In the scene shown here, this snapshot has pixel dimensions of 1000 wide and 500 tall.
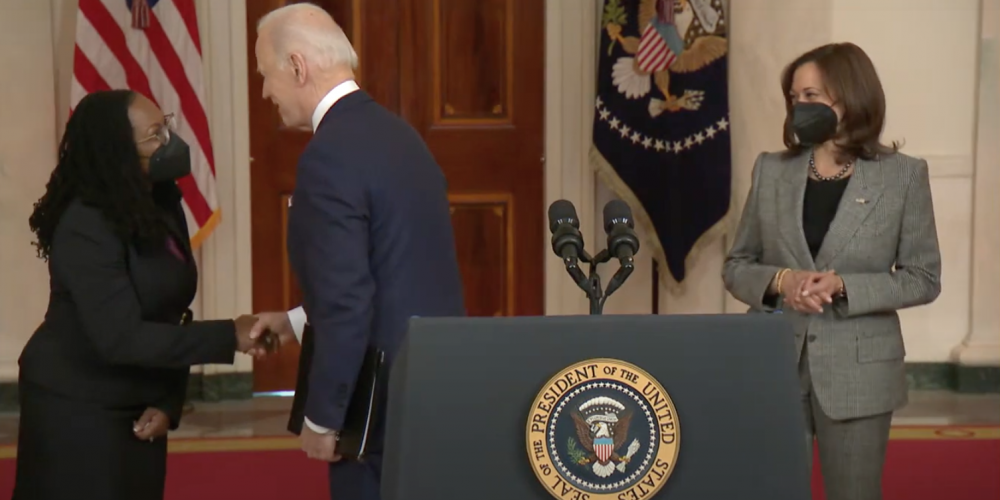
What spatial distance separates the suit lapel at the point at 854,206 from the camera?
3018mm

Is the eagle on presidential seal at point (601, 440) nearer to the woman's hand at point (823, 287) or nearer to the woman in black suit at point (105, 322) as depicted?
the woman's hand at point (823, 287)

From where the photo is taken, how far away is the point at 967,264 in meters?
6.31

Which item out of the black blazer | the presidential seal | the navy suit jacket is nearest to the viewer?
the presidential seal

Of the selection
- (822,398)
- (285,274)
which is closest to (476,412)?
(822,398)

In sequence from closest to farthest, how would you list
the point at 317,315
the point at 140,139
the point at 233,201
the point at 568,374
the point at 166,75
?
the point at 568,374 → the point at 317,315 → the point at 140,139 → the point at 166,75 → the point at 233,201

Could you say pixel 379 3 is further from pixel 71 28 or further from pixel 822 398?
pixel 822 398

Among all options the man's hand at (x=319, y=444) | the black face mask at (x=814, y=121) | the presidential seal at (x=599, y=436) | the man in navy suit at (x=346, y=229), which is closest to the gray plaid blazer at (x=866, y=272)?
the black face mask at (x=814, y=121)

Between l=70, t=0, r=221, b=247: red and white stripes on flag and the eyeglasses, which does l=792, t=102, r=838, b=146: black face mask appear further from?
l=70, t=0, r=221, b=247: red and white stripes on flag

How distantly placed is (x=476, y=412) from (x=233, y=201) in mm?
4529

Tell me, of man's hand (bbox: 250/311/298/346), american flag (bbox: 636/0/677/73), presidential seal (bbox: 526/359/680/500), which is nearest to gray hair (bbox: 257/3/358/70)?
man's hand (bbox: 250/311/298/346)

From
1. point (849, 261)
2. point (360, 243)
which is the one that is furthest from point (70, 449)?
point (849, 261)

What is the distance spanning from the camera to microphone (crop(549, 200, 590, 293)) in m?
1.97

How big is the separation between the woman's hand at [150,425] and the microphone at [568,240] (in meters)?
1.35

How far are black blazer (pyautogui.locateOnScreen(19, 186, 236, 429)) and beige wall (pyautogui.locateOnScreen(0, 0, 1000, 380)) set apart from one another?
3103 mm
